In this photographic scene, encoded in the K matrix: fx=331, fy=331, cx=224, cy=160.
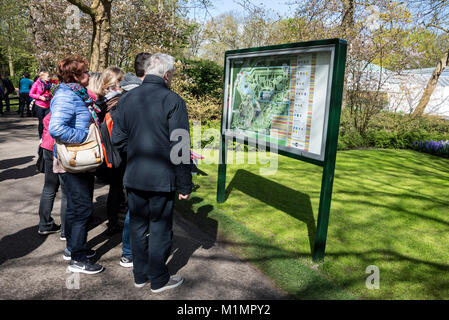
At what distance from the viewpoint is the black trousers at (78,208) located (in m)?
3.14

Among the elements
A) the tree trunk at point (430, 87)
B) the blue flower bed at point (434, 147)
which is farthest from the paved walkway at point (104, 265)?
the tree trunk at point (430, 87)

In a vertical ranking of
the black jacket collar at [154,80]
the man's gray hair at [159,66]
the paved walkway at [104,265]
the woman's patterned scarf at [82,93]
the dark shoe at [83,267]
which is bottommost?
the paved walkway at [104,265]

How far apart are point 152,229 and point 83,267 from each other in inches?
37.3

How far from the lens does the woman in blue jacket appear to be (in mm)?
2986

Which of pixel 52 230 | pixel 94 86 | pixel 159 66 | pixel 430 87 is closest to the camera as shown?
pixel 159 66

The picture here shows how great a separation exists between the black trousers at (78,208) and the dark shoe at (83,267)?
4 centimetres

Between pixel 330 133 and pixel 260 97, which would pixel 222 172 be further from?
pixel 330 133

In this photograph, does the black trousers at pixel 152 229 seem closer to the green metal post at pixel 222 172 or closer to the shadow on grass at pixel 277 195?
the shadow on grass at pixel 277 195

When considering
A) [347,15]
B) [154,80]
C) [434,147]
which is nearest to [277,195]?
[154,80]

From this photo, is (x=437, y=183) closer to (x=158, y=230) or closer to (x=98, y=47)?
(x=158, y=230)

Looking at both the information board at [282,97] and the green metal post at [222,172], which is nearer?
the information board at [282,97]

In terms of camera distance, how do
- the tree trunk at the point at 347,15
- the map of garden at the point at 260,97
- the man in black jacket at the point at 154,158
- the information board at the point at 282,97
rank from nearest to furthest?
the man in black jacket at the point at 154,158 < the information board at the point at 282,97 < the map of garden at the point at 260,97 < the tree trunk at the point at 347,15

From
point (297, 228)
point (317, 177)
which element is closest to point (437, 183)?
point (317, 177)

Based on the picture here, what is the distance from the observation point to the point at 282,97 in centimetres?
411
